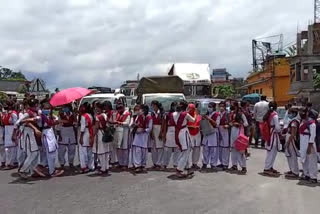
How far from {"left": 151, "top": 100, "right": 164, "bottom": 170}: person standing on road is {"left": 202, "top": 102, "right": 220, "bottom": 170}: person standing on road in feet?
3.72

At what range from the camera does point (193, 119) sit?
10.5 m

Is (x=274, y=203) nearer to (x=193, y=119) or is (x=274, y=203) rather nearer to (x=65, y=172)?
(x=193, y=119)

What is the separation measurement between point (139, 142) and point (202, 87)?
42.7 ft

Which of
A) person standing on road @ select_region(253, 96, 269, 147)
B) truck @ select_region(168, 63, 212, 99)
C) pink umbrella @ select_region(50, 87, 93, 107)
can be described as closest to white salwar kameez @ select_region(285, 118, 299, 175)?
pink umbrella @ select_region(50, 87, 93, 107)

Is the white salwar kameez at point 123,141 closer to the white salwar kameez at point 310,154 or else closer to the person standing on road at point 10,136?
the person standing on road at point 10,136

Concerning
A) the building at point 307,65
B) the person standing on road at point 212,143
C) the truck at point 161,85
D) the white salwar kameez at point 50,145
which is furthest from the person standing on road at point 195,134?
the building at point 307,65

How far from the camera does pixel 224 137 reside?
1140cm

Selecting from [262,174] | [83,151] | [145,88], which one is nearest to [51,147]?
[83,151]

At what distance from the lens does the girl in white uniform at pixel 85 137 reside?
10.7 m

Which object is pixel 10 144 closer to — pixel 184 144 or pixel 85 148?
pixel 85 148

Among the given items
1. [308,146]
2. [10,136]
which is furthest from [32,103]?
[308,146]

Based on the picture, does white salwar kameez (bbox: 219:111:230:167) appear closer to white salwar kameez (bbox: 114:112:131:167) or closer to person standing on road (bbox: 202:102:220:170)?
person standing on road (bbox: 202:102:220:170)

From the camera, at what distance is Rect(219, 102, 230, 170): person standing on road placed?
11.4 metres

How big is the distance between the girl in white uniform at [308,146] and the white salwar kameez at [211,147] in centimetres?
222
